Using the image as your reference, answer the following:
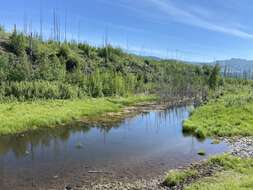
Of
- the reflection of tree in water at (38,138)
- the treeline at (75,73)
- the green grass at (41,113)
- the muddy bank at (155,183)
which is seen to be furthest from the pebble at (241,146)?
the treeline at (75,73)

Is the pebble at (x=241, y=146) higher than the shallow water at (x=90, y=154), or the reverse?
the pebble at (x=241, y=146)

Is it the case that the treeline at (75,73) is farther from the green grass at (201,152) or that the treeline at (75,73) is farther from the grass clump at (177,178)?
the grass clump at (177,178)

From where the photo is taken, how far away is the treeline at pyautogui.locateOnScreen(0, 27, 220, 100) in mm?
62344

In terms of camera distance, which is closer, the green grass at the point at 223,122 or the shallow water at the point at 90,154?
the shallow water at the point at 90,154

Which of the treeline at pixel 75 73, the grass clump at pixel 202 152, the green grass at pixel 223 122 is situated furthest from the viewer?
the treeline at pixel 75 73

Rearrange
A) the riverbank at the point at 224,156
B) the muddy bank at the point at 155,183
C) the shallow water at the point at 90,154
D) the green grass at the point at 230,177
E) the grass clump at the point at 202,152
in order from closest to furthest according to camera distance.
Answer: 1. the green grass at the point at 230,177
2. the riverbank at the point at 224,156
3. the muddy bank at the point at 155,183
4. the shallow water at the point at 90,154
5. the grass clump at the point at 202,152

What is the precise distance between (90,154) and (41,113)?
741 inches

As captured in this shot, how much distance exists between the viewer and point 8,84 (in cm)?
5881

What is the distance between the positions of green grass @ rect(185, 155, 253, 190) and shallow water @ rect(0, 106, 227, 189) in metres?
4.05

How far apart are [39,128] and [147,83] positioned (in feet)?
263

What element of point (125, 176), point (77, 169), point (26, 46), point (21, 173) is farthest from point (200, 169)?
point (26, 46)

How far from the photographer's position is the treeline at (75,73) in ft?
205

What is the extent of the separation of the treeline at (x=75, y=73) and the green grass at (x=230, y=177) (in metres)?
42.3

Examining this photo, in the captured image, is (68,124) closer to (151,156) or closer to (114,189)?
(151,156)
